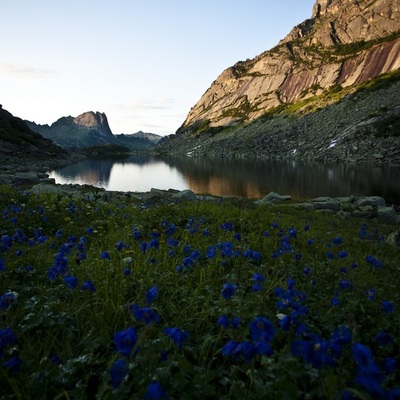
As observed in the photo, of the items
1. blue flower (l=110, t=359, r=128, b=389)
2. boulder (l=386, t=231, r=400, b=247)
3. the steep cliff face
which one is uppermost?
the steep cliff face

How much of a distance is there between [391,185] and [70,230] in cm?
3388

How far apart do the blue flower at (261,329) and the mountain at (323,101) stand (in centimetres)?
5669

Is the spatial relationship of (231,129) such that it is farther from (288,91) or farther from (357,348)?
(357,348)

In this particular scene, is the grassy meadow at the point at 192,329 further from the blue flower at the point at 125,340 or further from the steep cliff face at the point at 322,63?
the steep cliff face at the point at 322,63

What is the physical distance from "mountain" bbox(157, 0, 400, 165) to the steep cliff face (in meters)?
0.43

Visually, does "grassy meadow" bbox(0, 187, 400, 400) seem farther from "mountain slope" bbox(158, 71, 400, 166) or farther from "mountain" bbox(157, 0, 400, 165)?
"mountain" bbox(157, 0, 400, 165)

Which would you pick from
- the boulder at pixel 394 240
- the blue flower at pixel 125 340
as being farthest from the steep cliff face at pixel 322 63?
the blue flower at pixel 125 340

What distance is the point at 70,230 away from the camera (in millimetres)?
8016

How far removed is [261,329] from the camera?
2.02 m

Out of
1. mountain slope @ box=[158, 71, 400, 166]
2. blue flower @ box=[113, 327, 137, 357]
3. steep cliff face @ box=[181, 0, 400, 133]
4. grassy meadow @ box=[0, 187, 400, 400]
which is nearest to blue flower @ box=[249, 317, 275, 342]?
grassy meadow @ box=[0, 187, 400, 400]

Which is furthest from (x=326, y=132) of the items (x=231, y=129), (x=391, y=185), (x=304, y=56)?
(x=304, y=56)

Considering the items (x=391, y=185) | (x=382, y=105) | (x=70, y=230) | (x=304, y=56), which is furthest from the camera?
(x=304, y=56)

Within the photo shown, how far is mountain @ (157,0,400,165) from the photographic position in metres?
66.9

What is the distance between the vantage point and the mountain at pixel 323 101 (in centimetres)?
6694
